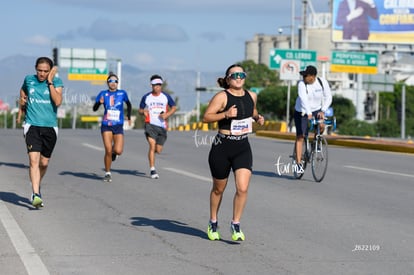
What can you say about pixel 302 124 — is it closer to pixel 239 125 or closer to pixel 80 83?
pixel 239 125

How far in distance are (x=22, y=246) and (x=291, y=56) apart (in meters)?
53.4

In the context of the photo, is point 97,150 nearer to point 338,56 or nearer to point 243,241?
point 243,241

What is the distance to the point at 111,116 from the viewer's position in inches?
634

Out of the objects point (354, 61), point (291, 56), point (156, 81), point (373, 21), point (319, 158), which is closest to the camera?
point (319, 158)

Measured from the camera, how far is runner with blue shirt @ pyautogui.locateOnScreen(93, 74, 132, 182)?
52.6 ft

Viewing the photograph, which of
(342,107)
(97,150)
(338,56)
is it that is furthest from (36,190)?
(342,107)

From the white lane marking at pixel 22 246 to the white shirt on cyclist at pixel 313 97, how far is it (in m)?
6.00

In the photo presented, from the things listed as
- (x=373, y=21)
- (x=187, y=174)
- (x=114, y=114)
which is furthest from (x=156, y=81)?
(x=373, y=21)

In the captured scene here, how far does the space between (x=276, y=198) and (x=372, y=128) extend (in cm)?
7949

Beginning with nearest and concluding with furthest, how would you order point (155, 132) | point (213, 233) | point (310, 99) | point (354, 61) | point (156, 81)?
point (213, 233) → point (310, 99) → point (156, 81) → point (155, 132) → point (354, 61)

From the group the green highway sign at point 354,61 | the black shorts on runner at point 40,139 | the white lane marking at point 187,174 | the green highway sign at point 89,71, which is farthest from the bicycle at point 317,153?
the green highway sign at point 89,71

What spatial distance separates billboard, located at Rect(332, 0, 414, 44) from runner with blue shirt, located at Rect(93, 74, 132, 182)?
4601 centimetres

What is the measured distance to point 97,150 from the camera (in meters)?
25.9

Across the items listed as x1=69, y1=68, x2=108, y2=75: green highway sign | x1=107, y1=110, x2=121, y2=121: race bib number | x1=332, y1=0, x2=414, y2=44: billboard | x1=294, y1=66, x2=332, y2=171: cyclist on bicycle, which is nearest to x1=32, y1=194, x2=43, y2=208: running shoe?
x1=107, y1=110, x2=121, y2=121: race bib number
